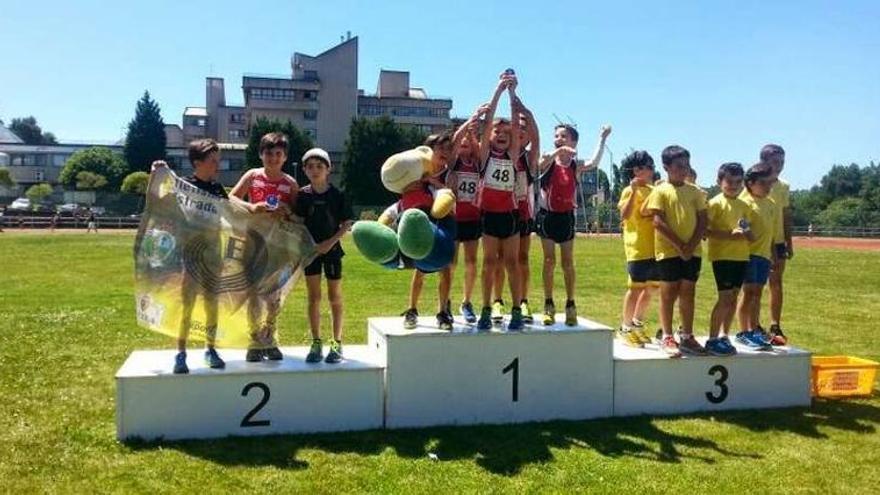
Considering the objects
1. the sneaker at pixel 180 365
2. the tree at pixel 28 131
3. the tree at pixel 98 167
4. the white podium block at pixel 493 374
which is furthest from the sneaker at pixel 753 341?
the tree at pixel 28 131

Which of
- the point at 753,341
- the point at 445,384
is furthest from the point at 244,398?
the point at 753,341

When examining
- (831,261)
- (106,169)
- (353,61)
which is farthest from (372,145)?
(831,261)

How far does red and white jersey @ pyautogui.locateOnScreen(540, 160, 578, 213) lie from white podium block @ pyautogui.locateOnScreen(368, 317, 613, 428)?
3.78 feet

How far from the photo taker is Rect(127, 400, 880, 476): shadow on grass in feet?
17.0

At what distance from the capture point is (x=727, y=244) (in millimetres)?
6727

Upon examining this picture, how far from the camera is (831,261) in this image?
83.9 ft

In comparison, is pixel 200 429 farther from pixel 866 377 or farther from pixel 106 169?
pixel 106 169

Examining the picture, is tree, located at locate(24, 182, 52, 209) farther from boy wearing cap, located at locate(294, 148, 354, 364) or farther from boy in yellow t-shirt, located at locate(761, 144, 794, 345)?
boy in yellow t-shirt, located at locate(761, 144, 794, 345)

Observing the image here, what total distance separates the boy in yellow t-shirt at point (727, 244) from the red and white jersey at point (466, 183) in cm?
215

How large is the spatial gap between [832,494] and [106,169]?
74.7 meters

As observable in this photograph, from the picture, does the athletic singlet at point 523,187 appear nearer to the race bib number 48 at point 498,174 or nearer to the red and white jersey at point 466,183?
the race bib number 48 at point 498,174

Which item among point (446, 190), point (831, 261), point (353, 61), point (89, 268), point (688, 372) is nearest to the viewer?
point (446, 190)

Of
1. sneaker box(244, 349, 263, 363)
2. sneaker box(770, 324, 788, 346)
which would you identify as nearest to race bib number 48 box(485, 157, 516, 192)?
sneaker box(244, 349, 263, 363)

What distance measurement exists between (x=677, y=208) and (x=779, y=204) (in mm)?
1779
